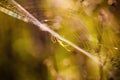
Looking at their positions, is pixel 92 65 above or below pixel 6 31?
below

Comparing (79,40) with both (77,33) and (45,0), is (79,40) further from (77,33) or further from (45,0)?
(45,0)

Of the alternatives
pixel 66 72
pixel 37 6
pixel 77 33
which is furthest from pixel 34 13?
pixel 66 72

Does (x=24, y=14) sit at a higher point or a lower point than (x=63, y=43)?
higher

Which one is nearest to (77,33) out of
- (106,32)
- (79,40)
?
(79,40)

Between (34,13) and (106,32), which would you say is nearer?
(34,13)

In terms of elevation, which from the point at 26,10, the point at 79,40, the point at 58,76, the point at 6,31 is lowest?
the point at 58,76

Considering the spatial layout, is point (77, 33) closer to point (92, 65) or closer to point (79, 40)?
point (79, 40)
